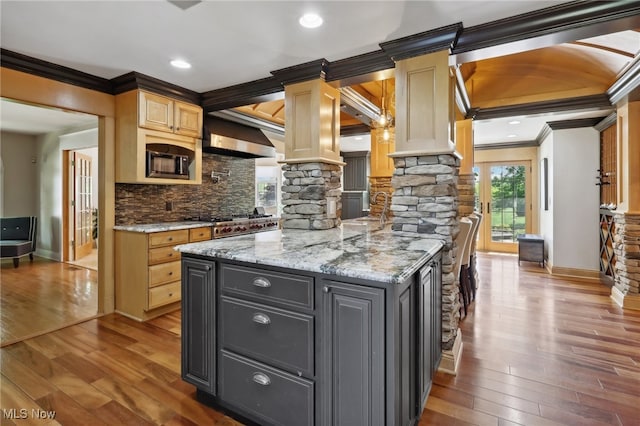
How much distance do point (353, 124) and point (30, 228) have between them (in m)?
6.27

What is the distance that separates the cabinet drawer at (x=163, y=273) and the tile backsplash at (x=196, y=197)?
794 mm

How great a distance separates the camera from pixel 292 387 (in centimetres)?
160

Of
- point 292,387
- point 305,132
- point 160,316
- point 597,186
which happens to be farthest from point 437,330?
point 597,186

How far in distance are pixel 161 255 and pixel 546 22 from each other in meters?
3.81

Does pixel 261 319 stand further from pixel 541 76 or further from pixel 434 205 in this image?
pixel 541 76

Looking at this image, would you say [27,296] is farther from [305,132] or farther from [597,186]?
[597,186]

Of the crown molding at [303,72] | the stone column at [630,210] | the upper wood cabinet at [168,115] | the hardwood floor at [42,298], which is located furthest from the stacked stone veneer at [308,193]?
the stone column at [630,210]

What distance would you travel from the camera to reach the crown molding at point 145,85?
329 centimetres

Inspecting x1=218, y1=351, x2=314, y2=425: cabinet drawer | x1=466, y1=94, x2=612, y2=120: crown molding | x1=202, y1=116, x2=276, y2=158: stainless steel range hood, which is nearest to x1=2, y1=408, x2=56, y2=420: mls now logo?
x1=218, y1=351, x2=314, y2=425: cabinet drawer

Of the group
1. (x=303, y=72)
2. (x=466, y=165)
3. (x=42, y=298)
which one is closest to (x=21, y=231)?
(x=42, y=298)

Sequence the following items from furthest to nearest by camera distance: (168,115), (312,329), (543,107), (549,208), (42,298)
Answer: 1. (549,208)
2. (543,107)
3. (42,298)
4. (168,115)
5. (312,329)

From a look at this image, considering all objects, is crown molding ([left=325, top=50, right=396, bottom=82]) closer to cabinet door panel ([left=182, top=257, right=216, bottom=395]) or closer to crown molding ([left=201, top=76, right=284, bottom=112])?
crown molding ([left=201, top=76, right=284, bottom=112])

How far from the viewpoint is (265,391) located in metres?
1.70

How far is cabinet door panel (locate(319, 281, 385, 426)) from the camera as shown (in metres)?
1.36
